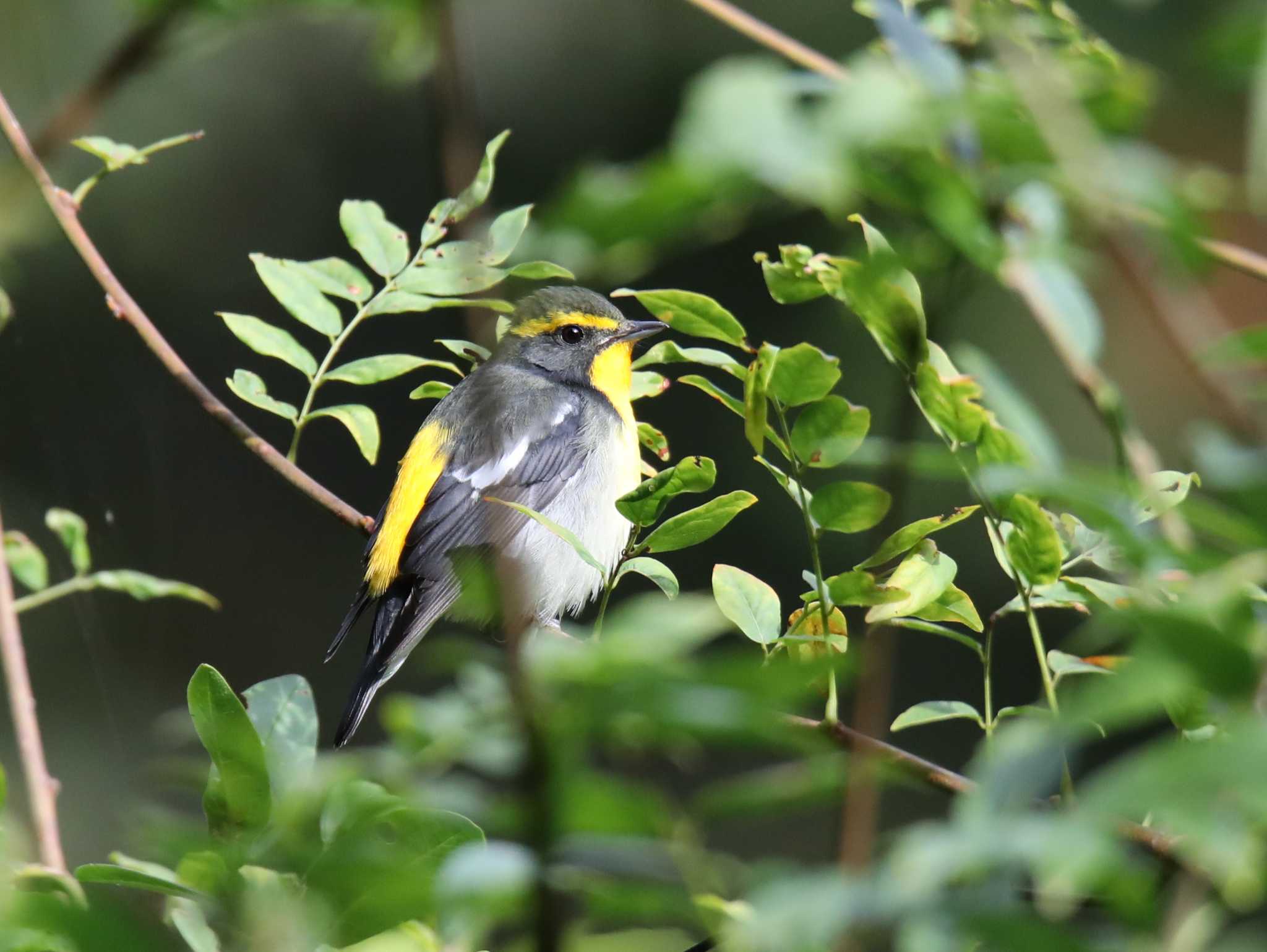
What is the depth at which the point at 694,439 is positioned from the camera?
4840mm

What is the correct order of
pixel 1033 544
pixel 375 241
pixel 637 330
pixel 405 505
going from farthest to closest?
pixel 637 330
pixel 405 505
pixel 375 241
pixel 1033 544

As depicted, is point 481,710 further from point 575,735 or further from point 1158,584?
point 1158,584

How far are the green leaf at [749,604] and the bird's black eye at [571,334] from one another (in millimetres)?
1789

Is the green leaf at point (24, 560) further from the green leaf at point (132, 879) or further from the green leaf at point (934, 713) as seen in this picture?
the green leaf at point (934, 713)

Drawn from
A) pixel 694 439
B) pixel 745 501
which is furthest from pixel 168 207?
pixel 745 501

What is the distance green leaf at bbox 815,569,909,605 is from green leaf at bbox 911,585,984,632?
0.10m

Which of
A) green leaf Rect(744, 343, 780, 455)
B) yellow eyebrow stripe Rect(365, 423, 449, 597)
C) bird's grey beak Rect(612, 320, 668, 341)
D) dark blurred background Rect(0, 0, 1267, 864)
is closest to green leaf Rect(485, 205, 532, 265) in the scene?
green leaf Rect(744, 343, 780, 455)

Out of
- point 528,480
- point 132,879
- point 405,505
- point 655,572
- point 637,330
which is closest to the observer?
point 132,879

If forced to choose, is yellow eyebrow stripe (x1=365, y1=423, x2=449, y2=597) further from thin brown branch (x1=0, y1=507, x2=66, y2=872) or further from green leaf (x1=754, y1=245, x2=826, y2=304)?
green leaf (x1=754, y1=245, x2=826, y2=304)

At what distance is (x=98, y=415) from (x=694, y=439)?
7.22ft

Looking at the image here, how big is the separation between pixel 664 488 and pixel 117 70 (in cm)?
50

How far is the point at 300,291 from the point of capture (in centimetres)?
113

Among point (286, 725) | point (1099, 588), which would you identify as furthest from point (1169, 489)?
point (286, 725)

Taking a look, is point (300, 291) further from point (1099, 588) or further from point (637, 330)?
point (637, 330)
